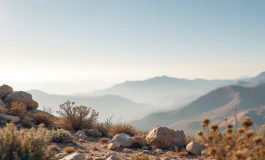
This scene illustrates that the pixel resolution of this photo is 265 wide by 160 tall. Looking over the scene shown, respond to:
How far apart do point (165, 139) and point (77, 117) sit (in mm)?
5398

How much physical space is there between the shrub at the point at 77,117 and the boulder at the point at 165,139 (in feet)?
14.4

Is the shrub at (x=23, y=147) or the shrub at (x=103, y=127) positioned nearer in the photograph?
the shrub at (x=23, y=147)

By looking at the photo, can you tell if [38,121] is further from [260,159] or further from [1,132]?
[260,159]

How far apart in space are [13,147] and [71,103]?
8978 millimetres

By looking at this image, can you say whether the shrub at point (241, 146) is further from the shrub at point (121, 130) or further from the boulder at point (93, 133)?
the boulder at point (93, 133)

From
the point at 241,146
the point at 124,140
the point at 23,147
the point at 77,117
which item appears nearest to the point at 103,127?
the point at 77,117

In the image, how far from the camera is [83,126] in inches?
539

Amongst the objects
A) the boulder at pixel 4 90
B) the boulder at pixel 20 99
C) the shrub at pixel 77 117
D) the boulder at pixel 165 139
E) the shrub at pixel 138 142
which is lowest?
the shrub at pixel 138 142

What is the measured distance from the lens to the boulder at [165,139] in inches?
408

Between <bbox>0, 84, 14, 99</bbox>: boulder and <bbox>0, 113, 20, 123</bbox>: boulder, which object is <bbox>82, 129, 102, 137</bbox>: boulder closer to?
<bbox>0, 113, 20, 123</bbox>: boulder

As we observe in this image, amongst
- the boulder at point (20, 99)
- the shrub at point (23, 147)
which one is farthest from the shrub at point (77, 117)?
the shrub at point (23, 147)

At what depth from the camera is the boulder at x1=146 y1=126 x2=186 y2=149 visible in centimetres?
1036

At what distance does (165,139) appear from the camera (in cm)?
1038

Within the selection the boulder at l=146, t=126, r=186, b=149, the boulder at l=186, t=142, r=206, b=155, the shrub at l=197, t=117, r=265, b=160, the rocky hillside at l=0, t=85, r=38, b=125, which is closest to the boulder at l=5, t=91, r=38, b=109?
the rocky hillside at l=0, t=85, r=38, b=125
